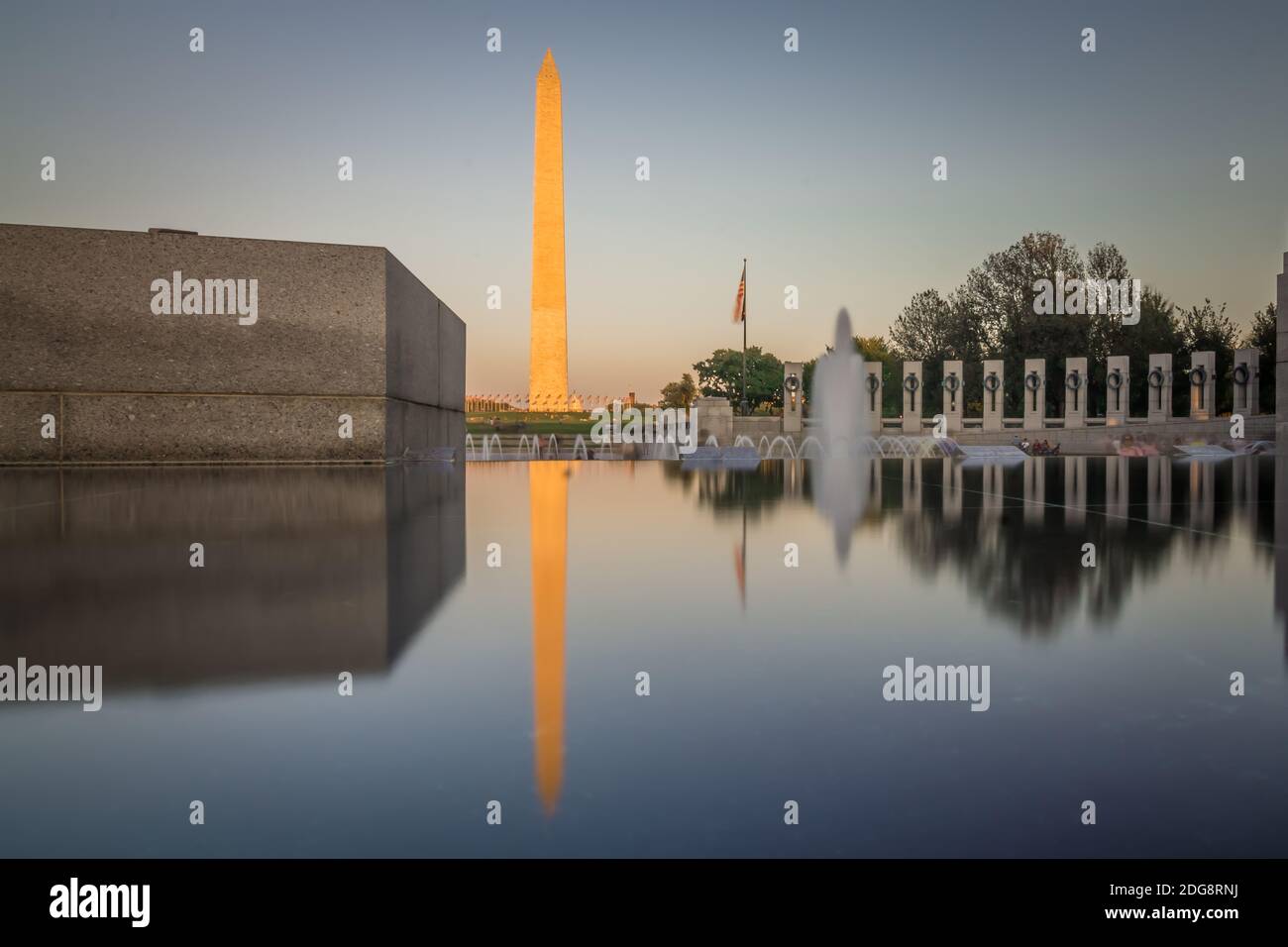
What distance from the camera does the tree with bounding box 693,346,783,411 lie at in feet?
241

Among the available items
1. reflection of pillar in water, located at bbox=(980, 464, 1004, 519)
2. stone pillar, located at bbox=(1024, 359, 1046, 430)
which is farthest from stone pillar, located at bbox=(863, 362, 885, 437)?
reflection of pillar in water, located at bbox=(980, 464, 1004, 519)

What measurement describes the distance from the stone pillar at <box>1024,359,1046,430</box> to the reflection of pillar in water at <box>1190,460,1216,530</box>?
22.2m

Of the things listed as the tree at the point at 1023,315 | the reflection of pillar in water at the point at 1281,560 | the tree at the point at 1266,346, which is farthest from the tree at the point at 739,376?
the reflection of pillar in water at the point at 1281,560

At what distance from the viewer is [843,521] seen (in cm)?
662

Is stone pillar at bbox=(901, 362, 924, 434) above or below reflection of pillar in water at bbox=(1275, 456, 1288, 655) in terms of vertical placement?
above

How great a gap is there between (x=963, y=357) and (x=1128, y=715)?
56.6m

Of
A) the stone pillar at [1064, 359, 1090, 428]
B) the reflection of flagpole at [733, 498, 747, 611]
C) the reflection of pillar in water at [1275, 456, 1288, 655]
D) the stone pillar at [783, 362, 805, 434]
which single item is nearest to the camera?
the reflection of pillar in water at [1275, 456, 1288, 655]

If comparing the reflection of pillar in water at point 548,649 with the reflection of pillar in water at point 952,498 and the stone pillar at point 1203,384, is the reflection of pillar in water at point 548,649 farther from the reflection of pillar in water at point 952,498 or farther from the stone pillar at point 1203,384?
the stone pillar at point 1203,384

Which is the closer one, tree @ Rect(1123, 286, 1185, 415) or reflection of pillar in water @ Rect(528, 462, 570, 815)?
reflection of pillar in water @ Rect(528, 462, 570, 815)

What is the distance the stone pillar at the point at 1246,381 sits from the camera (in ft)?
103

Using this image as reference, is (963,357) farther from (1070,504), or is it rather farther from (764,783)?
(764,783)

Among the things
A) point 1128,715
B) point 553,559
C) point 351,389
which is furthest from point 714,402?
point 1128,715

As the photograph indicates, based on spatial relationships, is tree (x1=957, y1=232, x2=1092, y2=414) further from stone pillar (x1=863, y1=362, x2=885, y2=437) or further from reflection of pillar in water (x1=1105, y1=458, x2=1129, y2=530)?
reflection of pillar in water (x1=1105, y1=458, x2=1129, y2=530)

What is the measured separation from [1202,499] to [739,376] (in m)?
64.6
